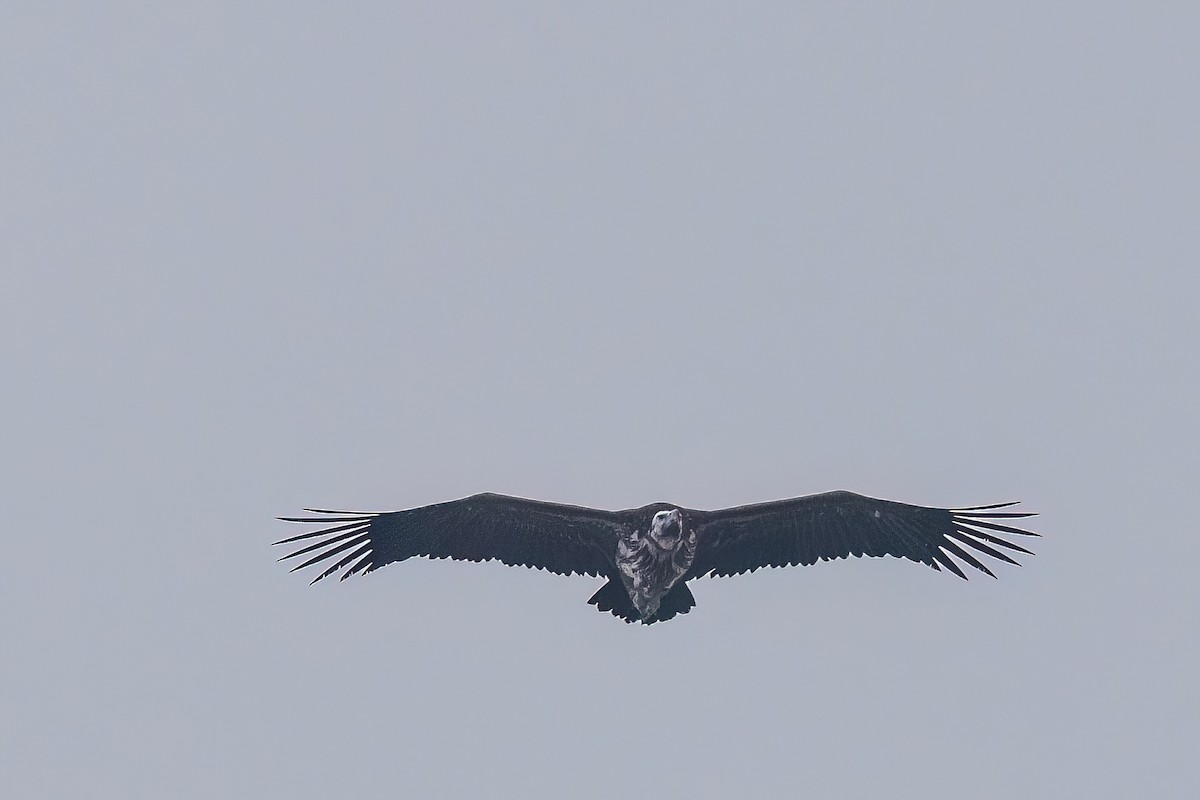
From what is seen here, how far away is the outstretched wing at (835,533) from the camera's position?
25.8 metres

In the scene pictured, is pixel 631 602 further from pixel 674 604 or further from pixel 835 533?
pixel 835 533

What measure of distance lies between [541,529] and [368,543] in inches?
112

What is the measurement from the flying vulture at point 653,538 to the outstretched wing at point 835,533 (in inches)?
0.6

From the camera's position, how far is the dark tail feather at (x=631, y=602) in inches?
1043

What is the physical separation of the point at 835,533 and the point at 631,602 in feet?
11.1

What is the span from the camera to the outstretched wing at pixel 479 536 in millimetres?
26578

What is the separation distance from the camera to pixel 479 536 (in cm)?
2689

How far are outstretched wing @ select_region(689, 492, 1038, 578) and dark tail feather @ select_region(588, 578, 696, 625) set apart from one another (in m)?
0.39

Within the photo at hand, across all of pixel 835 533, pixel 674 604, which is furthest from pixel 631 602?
pixel 835 533

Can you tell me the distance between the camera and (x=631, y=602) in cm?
2656

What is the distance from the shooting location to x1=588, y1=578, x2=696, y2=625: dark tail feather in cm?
2648

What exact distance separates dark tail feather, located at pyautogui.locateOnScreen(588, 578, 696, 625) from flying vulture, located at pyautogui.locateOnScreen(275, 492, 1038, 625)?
0.05 feet

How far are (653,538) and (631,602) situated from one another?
1.19 metres

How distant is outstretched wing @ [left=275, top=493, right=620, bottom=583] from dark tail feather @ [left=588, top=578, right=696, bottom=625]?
0.40 metres
